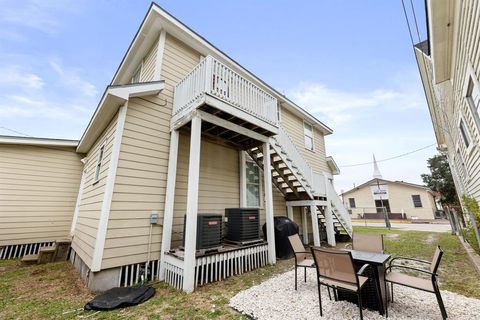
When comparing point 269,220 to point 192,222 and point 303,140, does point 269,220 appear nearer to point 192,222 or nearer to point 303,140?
point 192,222

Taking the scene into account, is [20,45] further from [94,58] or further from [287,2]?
[287,2]

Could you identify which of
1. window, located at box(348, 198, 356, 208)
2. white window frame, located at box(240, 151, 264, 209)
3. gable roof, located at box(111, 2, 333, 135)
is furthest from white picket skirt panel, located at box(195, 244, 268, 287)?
window, located at box(348, 198, 356, 208)

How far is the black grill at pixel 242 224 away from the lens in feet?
18.1

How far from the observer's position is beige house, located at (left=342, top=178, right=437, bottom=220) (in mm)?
26797

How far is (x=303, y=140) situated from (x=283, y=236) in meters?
6.40

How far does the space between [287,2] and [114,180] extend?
870cm

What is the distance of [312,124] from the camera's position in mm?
12445

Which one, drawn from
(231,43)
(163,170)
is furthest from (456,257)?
(231,43)

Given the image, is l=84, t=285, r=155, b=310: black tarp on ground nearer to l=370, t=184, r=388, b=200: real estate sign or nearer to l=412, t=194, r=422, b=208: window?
l=370, t=184, r=388, b=200: real estate sign

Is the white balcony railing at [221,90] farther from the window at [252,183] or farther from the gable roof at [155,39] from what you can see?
the window at [252,183]

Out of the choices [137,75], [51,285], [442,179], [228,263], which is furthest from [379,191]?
[51,285]

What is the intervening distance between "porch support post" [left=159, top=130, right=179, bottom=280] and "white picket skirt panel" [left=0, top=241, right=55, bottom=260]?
615cm

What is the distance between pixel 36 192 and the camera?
7.51 meters

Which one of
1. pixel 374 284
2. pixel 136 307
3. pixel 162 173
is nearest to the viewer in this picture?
pixel 374 284
